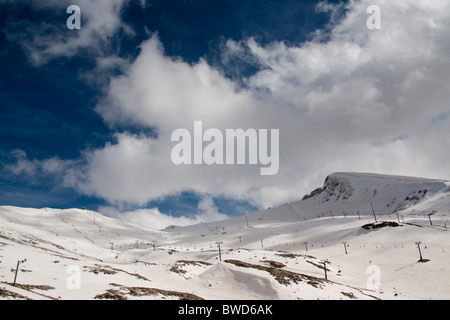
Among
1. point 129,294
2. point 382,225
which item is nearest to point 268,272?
point 129,294

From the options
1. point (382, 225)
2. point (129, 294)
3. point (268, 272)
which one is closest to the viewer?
point (129, 294)

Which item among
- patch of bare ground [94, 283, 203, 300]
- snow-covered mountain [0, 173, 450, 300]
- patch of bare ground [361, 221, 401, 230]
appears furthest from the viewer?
patch of bare ground [361, 221, 401, 230]

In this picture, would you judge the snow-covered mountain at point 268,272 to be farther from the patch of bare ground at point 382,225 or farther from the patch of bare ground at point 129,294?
the patch of bare ground at point 382,225

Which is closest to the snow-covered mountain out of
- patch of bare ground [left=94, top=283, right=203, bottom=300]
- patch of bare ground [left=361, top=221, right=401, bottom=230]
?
patch of bare ground [left=94, top=283, right=203, bottom=300]

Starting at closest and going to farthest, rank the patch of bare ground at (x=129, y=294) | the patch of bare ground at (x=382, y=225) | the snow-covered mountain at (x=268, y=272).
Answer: the patch of bare ground at (x=129, y=294) → the snow-covered mountain at (x=268, y=272) → the patch of bare ground at (x=382, y=225)

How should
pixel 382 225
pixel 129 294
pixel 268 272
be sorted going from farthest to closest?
pixel 382 225 → pixel 268 272 → pixel 129 294

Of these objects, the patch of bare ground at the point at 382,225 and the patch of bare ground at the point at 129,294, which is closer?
the patch of bare ground at the point at 129,294

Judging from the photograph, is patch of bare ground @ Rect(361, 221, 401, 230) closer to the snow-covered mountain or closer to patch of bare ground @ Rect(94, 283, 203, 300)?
the snow-covered mountain

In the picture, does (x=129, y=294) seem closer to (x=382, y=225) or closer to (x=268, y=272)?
(x=268, y=272)

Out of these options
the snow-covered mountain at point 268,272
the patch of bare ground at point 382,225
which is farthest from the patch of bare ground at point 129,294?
the patch of bare ground at point 382,225

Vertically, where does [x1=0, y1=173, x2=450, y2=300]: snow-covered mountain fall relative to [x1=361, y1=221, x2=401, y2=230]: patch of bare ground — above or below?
below

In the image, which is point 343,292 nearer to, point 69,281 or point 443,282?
point 443,282

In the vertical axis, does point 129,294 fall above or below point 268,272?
below

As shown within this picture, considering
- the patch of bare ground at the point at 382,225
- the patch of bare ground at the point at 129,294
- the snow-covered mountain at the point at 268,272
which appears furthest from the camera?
the patch of bare ground at the point at 382,225
